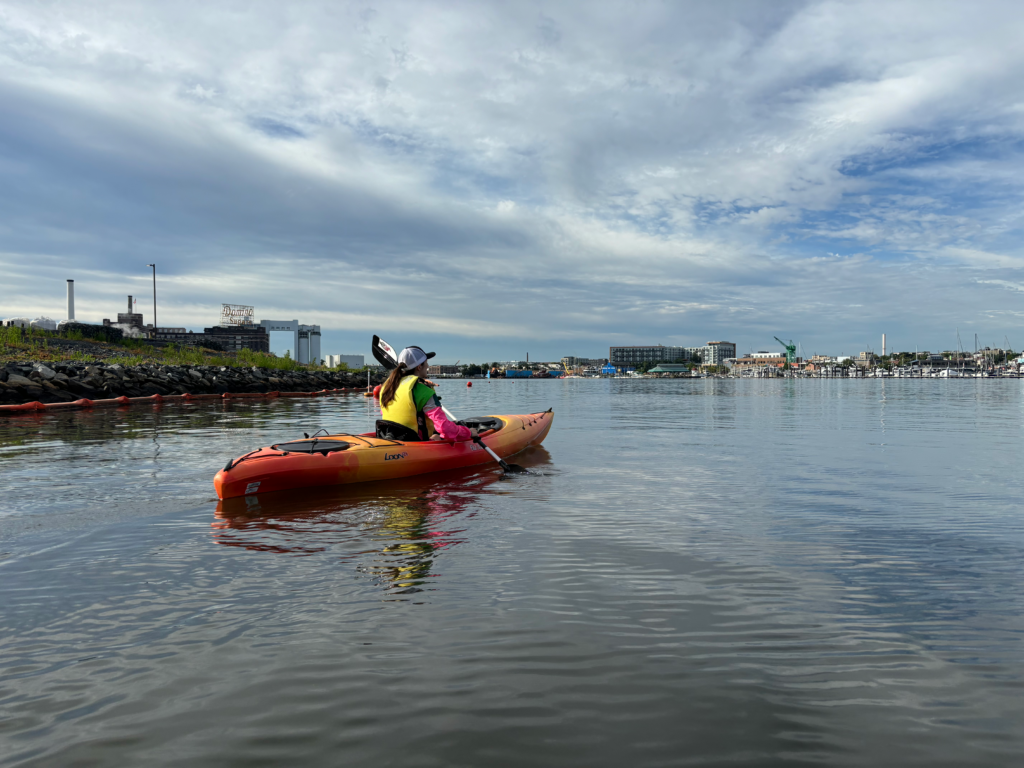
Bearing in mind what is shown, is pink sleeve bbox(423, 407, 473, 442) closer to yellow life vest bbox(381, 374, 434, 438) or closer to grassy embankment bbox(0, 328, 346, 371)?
yellow life vest bbox(381, 374, 434, 438)

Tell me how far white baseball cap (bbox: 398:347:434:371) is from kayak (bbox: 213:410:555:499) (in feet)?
4.57

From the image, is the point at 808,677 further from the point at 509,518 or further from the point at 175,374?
the point at 175,374

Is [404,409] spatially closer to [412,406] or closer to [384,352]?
[412,406]

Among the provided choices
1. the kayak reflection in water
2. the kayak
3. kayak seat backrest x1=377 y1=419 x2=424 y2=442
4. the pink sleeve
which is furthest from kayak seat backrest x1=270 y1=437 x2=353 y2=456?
the pink sleeve

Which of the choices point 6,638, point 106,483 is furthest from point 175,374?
point 6,638

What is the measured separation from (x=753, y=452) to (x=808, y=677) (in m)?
11.8

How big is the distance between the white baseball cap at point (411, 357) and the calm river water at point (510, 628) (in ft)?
7.26

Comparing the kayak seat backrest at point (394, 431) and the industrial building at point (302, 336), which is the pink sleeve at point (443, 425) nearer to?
the kayak seat backrest at point (394, 431)

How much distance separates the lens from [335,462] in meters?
9.46

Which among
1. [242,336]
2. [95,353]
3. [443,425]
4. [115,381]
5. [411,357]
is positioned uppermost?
[242,336]

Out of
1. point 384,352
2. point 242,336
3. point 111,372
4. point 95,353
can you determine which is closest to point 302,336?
point 242,336

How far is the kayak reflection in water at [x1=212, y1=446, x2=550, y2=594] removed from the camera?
224 inches

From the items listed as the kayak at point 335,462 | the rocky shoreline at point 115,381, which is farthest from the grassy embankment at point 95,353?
the kayak at point 335,462

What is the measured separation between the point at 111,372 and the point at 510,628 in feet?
118
